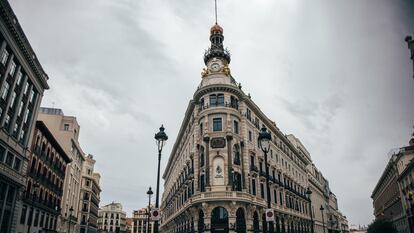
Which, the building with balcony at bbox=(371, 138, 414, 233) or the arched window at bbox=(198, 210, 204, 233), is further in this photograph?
the building with balcony at bbox=(371, 138, 414, 233)

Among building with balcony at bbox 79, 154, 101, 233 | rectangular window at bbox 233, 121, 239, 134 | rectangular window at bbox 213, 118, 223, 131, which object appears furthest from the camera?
building with balcony at bbox 79, 154, 101, 233

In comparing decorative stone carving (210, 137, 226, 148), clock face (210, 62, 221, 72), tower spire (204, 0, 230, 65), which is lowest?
decorative stone carving (210, 137, 226, 148)

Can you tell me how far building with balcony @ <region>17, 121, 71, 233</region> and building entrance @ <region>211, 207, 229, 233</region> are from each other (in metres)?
22.4

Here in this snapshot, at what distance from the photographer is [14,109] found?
37.2 metres

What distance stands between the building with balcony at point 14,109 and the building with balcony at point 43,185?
2.35 metres

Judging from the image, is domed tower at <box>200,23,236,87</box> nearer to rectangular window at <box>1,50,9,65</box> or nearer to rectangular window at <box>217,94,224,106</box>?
rectangular window at <box>217,94,224,106</box>

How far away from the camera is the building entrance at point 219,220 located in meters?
35.0

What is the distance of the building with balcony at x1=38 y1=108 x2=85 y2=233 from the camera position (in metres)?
63.4

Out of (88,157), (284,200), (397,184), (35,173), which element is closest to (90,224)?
(88,157)

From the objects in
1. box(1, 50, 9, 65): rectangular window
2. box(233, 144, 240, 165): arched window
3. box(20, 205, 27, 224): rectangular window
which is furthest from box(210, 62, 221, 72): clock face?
box(20, 205, 27, 224): rectangular window

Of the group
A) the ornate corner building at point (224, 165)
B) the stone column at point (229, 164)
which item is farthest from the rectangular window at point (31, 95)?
the stone column at point (229, 164)

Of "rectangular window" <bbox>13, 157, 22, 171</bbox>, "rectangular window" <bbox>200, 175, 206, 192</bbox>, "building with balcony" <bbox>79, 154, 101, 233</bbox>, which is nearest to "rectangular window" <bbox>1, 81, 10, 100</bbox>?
"rectangular window" <bbox>13, 157, 22, 171</bbox>

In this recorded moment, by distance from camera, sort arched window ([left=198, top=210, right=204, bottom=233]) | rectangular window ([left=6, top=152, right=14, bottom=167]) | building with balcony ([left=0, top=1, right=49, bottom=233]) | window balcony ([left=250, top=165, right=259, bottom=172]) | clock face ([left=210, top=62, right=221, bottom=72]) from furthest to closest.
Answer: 1. clock face ([left=210, top=62, right=221, bottom=72])
2. window balcony ([left=250, top=165, right=259, bottom=172])
3. arched window ([left=198, top=210, right=204, bottom=233])
4. rectangular window ([left=6, top=152, right=14, bottom=167])
5. building with balcony ([left=0, top=1, right=49, bottom=233])

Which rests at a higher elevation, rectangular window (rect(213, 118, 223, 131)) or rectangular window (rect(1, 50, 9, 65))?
rectangular window (rect(1, 50, 9, 65))
